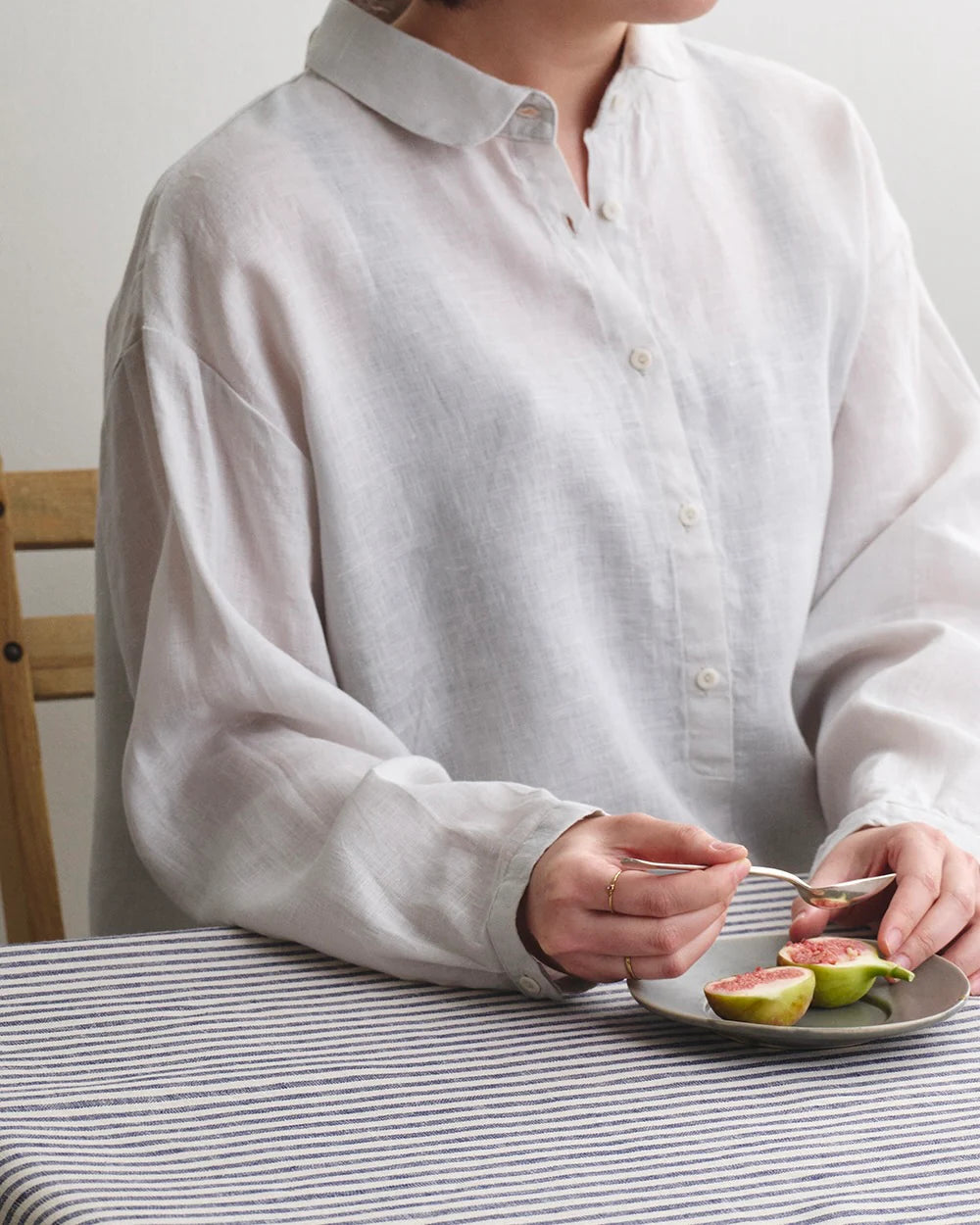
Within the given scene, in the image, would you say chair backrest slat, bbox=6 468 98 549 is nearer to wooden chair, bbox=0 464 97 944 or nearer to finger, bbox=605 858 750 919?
wooden chair, bbox=0 464 97 944

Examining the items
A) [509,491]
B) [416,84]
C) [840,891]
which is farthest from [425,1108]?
[416,84]

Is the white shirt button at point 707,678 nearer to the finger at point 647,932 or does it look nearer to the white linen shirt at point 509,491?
the white linen shirt at point 509,491

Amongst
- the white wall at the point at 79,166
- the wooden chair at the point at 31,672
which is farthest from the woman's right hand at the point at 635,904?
the white wall at the point at 79,166

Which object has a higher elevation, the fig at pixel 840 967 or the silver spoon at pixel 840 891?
the fig at pixel 840 967

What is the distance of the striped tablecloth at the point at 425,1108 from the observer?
549mm

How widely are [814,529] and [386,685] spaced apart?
13.6 inches

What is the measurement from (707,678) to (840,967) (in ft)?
1.31

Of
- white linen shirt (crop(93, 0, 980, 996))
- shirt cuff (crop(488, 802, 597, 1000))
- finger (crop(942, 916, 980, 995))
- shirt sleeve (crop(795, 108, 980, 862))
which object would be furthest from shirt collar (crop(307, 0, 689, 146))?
finger (crop(942, 916, 980, 995))

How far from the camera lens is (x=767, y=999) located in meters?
0.67

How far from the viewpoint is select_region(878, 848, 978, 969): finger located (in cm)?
76

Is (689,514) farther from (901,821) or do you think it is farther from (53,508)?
(53,508)

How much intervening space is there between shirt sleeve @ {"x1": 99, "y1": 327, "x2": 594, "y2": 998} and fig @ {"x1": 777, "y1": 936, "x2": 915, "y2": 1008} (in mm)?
122

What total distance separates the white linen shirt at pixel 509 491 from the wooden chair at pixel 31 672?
349 mm

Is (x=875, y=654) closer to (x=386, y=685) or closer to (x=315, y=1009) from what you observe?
(x=386, y=685)
